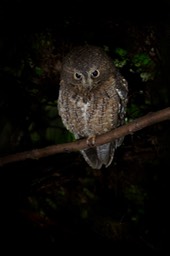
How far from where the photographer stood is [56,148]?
74.5 inches

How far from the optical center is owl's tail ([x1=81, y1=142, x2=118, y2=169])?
2666 mm

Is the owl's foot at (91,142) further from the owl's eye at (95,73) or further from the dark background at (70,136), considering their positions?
the dark background at (70,136)

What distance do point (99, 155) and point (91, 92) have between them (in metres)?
0.53

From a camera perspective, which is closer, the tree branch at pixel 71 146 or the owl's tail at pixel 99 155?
the tree branch at pixel 71 146

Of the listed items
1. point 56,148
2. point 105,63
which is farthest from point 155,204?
point 56,148

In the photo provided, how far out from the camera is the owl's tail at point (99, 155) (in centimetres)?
267

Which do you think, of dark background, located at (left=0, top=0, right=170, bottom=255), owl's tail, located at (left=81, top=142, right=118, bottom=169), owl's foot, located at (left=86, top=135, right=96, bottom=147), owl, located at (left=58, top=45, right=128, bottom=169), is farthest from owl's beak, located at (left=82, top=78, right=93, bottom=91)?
dark background, located at (left=0, top=0, right=170, bottom=255)

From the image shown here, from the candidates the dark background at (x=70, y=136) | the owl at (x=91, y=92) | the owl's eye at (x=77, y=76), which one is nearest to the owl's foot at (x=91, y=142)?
the owl at (x=91, y=92)

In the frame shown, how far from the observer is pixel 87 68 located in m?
2.32

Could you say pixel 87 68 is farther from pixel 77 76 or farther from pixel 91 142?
pixel 91 142

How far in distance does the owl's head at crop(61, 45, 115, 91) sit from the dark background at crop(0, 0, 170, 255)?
2.12 feet

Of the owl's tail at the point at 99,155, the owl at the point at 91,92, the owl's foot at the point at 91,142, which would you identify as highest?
the owl at the point at 91,92

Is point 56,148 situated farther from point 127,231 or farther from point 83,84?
point 127,231

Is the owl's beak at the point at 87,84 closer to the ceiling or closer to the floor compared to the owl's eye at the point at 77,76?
closer to the floor
